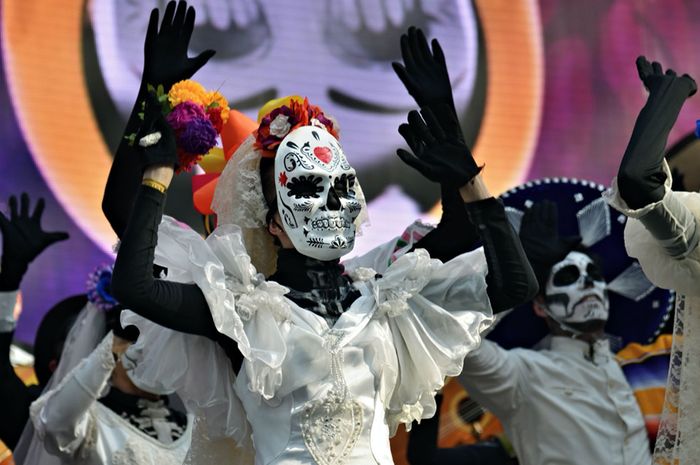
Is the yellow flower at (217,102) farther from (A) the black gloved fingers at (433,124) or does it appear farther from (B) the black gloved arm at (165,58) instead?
(A) the black gloved fingers at (433,124)

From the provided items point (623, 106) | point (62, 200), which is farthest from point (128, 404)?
point (623, 106)

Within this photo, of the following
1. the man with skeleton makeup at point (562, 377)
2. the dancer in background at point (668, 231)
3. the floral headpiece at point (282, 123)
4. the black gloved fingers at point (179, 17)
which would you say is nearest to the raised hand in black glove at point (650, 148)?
the dancer in background at point (668, 231)

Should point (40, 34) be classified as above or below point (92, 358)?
above

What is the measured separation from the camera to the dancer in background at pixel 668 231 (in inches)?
147

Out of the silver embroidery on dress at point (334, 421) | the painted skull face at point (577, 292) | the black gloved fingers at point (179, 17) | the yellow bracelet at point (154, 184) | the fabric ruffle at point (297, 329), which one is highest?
the black gloved fingers at point (179, 17)

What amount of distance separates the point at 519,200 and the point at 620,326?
64 centimetres

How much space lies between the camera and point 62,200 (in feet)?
20.8

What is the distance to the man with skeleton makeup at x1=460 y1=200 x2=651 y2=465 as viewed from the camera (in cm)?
543

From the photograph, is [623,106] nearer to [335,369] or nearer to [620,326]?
[620,326]

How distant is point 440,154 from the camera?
146 inches

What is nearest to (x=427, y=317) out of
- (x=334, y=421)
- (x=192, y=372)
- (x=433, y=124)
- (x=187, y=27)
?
(x=334, y=421)

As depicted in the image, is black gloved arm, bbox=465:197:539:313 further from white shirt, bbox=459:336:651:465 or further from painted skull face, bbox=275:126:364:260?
white shirt, bbox=459:336:651:465

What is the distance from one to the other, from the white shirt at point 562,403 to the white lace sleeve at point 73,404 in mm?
1272

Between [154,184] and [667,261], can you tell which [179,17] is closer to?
[154,184]
